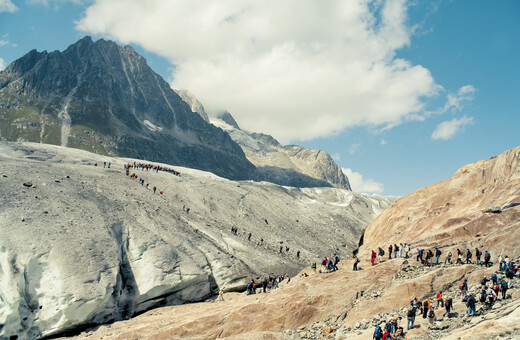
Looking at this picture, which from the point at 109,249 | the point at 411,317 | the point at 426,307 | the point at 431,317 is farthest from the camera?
the point at 109,249

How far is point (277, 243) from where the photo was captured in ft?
229

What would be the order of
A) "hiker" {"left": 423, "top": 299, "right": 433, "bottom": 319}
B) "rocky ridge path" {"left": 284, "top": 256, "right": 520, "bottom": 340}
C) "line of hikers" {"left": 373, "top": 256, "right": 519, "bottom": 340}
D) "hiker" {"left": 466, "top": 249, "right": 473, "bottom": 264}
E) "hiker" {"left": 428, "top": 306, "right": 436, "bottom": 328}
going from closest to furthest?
"rocky ridge path" {"left": 284, "top": 256, "right": 520, "bottom": 340}, "line of hikers" {"left": 373, "top": 256, "right": 519, "bottom": 340}, "hiker" {"left": 428, "top": 306, "right": 436, "bottom": 328}, "hiker" {"left": 423, "top": 299, "right": 433, "bottom": 319}, "hiker" {"left": 466, "top": 249, "right": 473, "bottom": 264}

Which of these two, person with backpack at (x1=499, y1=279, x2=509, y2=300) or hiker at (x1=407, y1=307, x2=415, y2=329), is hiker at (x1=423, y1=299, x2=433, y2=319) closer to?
hiker at (x1=407, y1=307, x2=415, y2=329)

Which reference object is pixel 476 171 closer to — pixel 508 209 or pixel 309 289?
pixel 508 209

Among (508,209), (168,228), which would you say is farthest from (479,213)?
(168,228)

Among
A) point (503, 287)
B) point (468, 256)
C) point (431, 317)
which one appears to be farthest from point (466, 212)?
point (431, 317)

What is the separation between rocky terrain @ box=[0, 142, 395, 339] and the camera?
34375 mm

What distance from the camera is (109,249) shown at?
41969 millimetres

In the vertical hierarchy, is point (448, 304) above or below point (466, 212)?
below

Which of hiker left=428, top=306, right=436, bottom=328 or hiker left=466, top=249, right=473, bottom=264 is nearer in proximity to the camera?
hiker left=428, top=306, right=436, bottom=328

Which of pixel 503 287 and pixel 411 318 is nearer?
pixel 411 318

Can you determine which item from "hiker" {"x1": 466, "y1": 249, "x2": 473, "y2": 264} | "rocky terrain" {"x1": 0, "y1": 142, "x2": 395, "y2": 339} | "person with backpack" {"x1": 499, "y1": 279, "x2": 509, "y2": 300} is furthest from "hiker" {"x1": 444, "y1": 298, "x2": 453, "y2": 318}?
"rocky terrain" {"x1": 0, "y1": 142, "x2": 395, "y2": 339}

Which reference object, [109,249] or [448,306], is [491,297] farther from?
[109,249]

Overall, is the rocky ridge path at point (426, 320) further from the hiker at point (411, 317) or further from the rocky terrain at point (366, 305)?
the hiker at point (411, 317)
